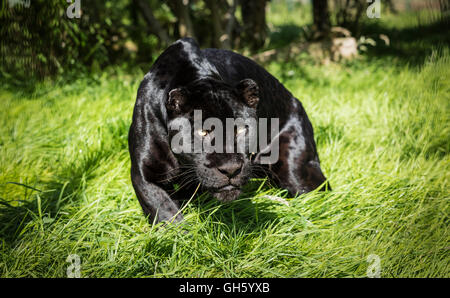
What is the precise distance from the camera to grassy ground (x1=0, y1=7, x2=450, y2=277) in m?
2.05

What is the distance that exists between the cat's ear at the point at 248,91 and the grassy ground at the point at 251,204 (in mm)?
683

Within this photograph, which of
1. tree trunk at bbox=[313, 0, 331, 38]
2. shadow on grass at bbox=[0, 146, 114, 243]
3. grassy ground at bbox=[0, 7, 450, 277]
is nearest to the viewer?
grassy ground at bbox=[0, 7, 450, 277]

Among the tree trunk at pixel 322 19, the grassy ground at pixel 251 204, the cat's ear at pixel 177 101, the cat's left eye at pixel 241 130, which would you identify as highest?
the tree trunk at pixel 322 19

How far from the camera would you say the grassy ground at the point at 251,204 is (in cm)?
205

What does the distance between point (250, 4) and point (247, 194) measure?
6753mm

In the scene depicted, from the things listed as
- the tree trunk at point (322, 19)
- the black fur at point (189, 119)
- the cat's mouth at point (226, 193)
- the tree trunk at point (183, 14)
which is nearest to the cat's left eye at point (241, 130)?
the black fur at point (189, 119)

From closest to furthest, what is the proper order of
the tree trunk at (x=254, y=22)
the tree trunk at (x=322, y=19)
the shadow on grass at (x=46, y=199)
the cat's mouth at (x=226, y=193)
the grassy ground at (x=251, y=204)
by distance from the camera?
the grassy ground at (x=251, y=204) → the cat's mouth at (x=226, y=193) → the shadow on grass at (x=46, y=199) → the tree trunk at (x=322, y=19) → the tree trunk at (x=254, y=22)

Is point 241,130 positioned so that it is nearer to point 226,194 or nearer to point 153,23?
point 226,194

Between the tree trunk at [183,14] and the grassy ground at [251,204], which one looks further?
the tree trunk at [183,14]

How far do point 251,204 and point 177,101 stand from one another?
0.96 m

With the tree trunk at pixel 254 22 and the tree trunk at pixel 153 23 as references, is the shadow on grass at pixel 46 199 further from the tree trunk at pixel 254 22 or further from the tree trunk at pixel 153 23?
the tree trunk at pixel 254 22

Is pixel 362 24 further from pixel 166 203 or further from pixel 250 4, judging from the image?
pixel 166 203

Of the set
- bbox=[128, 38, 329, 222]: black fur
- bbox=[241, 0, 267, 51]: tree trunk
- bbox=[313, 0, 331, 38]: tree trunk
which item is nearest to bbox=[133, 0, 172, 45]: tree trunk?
bbox=[241, 0, 267, 51]: tree trunk

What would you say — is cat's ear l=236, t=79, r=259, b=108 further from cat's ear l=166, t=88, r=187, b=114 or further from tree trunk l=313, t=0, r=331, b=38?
tree trunk l=313, t=0, r=331, b=38
